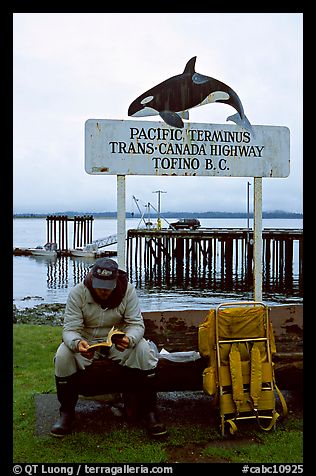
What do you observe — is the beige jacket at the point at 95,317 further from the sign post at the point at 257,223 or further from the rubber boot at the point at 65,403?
the sign post at the point at 257,223

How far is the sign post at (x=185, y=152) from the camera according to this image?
5.95 m

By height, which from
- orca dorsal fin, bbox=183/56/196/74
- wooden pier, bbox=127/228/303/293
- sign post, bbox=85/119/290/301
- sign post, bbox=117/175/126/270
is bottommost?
wooden pier, bbox=127/228/303/293

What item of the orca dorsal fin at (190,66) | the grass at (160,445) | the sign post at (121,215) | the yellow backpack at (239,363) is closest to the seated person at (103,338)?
the grass at (160,445)

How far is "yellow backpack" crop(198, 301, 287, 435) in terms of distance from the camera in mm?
4445

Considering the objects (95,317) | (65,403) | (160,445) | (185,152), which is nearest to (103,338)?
(95,317)

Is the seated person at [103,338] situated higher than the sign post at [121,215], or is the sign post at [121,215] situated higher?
the sign post at [121,215]

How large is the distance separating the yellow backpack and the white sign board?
214cm

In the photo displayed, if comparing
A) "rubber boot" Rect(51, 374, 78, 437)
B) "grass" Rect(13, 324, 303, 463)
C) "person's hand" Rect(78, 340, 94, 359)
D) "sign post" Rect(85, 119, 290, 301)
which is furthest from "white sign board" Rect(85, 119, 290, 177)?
"grass" Rect(13, 324, 303, 463)

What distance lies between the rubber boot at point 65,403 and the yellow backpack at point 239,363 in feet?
→ 3.56

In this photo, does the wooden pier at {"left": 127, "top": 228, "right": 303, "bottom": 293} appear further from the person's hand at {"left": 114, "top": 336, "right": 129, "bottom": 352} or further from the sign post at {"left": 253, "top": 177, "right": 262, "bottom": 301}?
the person's hand at {"left": 114, "top": 336, "right": 129, "bottom": 352}

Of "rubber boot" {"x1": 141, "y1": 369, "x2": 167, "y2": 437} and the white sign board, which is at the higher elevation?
the white sign board

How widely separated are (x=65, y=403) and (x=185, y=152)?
304cm

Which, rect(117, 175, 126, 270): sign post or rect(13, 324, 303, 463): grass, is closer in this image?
rect(13, 324, 303, 463): grass
